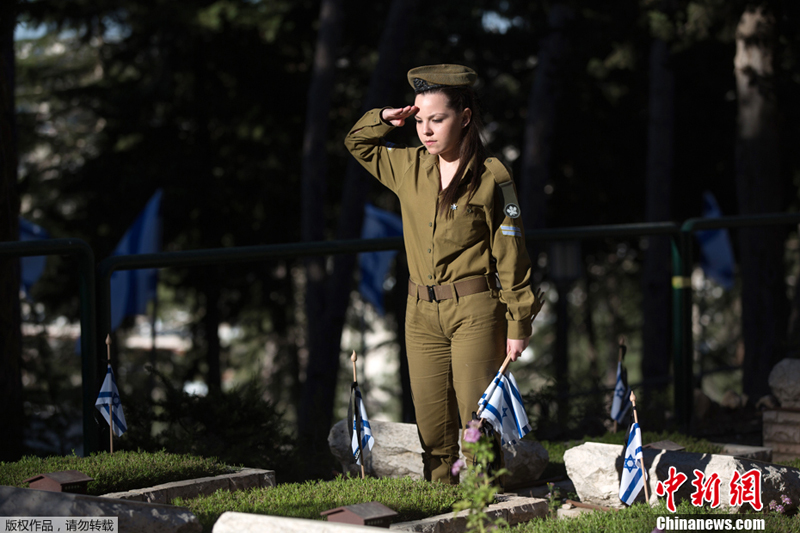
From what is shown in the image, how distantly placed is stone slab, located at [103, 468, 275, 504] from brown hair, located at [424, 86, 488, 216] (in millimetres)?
1737

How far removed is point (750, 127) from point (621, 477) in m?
8.57

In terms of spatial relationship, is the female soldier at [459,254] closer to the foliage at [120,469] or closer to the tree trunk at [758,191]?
the foliage at [120,469]

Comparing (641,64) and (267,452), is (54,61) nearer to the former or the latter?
(641,64)

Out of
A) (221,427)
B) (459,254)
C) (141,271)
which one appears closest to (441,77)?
(459,254)

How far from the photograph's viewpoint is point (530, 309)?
418 cm

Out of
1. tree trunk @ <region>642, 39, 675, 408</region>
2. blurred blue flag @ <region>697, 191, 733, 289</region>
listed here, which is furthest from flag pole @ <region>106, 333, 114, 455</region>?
blurred blue flag @ <region>697, 191, 733, 289</region>

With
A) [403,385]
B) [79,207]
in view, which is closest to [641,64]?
[79,207]

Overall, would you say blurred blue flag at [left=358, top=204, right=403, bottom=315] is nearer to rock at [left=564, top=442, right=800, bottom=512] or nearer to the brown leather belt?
rock at [left=564, top=442, right=800, bottom=512]

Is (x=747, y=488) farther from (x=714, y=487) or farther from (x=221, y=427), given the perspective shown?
(x=221, y=427)

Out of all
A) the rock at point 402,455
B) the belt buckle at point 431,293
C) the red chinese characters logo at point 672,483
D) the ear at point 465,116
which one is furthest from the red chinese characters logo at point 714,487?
the ear at point 465,116

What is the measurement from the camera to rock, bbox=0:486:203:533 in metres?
3.64

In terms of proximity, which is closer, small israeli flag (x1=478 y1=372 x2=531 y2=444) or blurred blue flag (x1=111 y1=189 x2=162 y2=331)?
small israeli flag (x1=478 y1=372 x2=531 y2=444)

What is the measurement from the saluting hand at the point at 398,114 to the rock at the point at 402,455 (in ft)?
5.65

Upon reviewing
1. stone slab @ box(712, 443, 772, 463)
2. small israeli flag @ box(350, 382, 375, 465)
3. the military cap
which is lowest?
stone slab @ box(712, 443, 772, 463)
